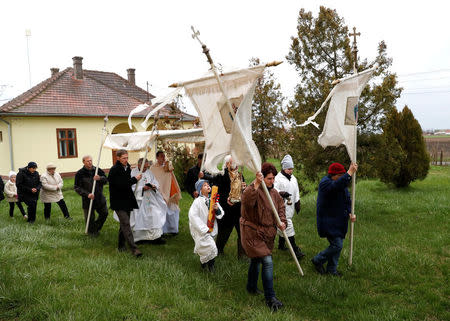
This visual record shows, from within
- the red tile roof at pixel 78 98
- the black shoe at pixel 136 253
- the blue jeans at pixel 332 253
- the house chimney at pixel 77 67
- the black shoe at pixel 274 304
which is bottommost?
the black shoe at pixel 274 304

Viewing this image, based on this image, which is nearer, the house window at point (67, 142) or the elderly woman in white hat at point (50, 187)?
the elderly woman in white hat at point (50, 187)

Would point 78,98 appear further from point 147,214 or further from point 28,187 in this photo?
point 147,214

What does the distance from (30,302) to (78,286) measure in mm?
664

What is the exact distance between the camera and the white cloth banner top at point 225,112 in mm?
4777

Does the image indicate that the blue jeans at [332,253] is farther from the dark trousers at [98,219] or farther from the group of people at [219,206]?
the dark trousers at [98,219]

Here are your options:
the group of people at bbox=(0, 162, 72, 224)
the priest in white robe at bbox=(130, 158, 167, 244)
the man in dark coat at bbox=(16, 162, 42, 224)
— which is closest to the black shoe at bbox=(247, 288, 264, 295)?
the priest in white robe at bbox=(130, 158, 167, 244)

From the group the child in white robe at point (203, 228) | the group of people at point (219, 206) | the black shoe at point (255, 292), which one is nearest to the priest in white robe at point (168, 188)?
the group of people at point (219, 206)

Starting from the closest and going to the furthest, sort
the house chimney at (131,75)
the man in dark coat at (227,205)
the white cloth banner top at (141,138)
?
the man in dark coat at (227,205) → the white cloth banner top at (141,138) → the house chimney at (131,75)

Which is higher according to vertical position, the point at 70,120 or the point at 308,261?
the point at 70,120

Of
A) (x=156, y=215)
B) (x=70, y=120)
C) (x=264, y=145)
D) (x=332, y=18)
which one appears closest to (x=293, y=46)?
(x=332, y=18)

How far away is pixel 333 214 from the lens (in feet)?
18.8

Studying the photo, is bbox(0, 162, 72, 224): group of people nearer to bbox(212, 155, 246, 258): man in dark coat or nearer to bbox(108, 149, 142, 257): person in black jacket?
bbox(108, 149, 142, 257): person in black jacket

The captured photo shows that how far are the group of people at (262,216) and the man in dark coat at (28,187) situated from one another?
575 cm

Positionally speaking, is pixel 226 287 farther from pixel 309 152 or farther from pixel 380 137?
pixel 380 137
